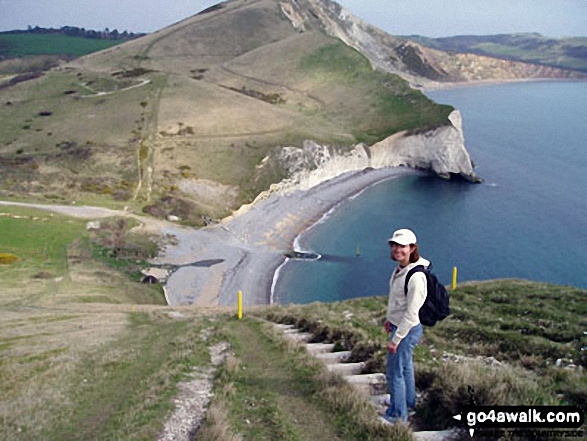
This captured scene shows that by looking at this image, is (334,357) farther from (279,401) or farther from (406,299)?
→ (406,299)

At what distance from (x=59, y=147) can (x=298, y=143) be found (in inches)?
1457

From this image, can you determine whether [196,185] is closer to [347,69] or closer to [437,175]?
[437,175]

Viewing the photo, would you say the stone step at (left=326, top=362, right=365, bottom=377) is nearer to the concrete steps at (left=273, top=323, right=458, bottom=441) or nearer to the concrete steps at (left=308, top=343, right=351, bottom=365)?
the concrete steps at (left=273, top=323, right=458, bottom=441)

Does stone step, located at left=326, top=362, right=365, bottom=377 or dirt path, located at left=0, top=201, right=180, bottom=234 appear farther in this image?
dirt path, located at left=0, top=201, right=180, bottom=234

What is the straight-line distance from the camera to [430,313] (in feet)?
27.0

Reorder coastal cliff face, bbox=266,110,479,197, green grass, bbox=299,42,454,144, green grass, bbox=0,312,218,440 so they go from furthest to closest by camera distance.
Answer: green grass, bbox=299,42,454,144 < coastal cliff face, bbox=266,110,479,197 < green grass, bbox=0,312,218,440

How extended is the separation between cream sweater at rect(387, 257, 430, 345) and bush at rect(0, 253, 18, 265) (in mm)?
39521

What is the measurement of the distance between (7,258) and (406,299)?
4051 centimetres

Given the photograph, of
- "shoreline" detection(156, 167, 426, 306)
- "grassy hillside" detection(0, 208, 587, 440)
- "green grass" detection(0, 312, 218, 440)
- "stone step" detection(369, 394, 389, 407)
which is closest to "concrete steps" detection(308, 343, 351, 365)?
"grassy hillside" detection(0, 208, 587, 440)

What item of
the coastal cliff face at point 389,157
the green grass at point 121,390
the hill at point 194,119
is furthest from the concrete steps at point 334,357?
the coastal cliff face at point 389,157

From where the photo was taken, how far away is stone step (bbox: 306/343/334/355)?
43.1 feet

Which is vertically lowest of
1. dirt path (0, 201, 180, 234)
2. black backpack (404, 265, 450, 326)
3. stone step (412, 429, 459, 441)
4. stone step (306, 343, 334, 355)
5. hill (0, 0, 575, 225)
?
dirt path (0, 201, 180, 234)

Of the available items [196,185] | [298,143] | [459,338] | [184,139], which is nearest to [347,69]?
[298,143]

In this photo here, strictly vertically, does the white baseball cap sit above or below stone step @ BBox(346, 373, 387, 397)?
above
